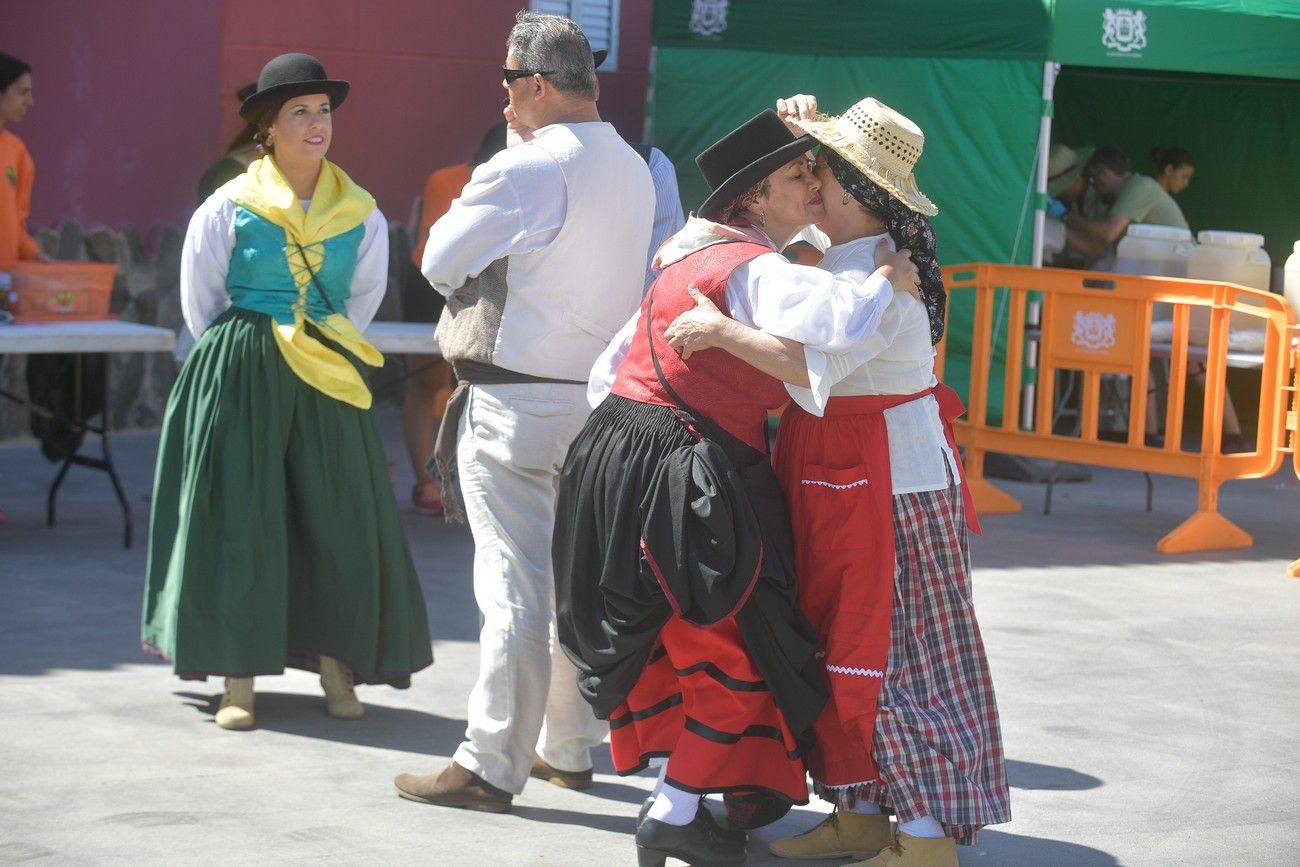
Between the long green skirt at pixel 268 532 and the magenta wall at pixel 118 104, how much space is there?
5106 millimetres

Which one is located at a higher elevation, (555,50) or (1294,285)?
(555,50)

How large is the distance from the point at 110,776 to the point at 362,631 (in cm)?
83

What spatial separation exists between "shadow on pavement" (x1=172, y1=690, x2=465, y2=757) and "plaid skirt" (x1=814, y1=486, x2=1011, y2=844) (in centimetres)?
144

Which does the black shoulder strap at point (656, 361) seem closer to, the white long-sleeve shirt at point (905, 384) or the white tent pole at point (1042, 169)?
the white long-sleeve shirt at point (905, 384)

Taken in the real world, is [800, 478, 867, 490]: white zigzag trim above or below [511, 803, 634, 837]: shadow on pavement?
above

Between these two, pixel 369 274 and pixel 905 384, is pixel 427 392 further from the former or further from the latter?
pixel 905 384

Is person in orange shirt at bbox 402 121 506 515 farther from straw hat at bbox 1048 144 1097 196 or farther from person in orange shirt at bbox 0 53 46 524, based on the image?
straw hat at bbox 1048 144 1097 196

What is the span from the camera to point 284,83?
16.6ft

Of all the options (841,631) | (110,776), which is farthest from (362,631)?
(841,631)

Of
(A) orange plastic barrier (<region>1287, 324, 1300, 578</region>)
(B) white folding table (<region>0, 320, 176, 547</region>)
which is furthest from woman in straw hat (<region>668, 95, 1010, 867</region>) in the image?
(A) orange plastic barrier (<region>1287, 324, 1300, 578</region>)

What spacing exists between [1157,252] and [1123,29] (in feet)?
4.11

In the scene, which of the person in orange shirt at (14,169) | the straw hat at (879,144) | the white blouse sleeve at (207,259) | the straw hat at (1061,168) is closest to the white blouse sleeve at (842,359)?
the straw hat at (879,144)

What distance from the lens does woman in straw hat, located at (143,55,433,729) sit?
5.09 metres

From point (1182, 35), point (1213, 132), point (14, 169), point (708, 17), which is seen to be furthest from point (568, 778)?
point (1213, 132)
